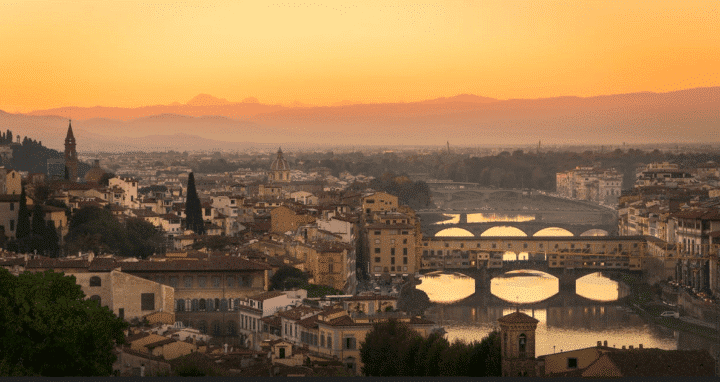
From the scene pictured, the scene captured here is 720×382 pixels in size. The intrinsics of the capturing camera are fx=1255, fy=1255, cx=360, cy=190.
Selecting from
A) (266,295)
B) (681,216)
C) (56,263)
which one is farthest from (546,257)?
(56,263)

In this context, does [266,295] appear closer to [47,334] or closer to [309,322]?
[309,322]

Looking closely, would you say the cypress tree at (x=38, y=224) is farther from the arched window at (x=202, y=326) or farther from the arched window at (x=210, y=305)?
the arched window at (x=202, y=326)

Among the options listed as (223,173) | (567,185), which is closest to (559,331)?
(567,185)

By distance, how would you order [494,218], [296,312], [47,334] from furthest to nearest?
1. [494,218]
2. [296,312]
3. [47,334]

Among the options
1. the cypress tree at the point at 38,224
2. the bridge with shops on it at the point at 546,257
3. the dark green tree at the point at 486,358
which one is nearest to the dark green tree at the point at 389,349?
the dark green tree at the point at 486,358

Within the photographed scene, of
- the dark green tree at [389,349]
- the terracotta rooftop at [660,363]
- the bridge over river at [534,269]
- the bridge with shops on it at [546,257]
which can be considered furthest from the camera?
the bridge with shops on it at [546,257]

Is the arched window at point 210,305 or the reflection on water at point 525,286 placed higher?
the arched window at point 210,305

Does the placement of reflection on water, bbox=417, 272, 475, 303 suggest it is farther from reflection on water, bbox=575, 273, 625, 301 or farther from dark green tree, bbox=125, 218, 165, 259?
dark green tree, bbox=125, 218, 165, 259
